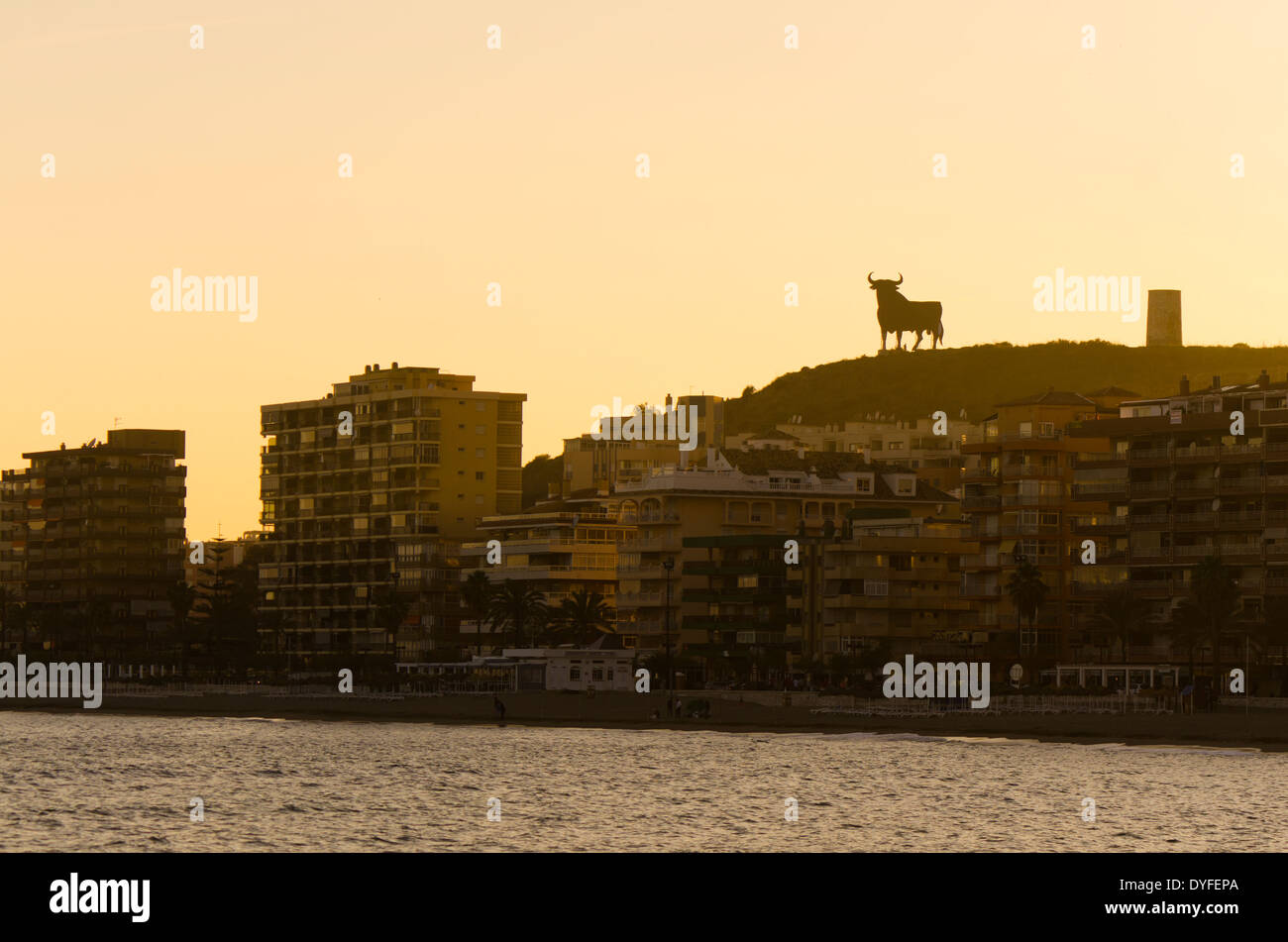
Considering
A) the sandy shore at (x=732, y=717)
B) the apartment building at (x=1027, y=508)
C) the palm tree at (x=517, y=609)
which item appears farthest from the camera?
the palm tree at (x=517, y=609)

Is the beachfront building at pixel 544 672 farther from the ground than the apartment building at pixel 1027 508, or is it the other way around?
the apartment building at pixel 1027 508

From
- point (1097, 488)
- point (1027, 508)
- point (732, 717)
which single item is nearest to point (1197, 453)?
point (1097, 488)

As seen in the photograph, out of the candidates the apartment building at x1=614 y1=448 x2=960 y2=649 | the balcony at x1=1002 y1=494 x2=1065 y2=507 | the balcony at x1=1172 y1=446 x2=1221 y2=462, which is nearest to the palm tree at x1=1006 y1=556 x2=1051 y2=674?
the balcony at x1=1002 y1=494 x2=1065 y2=507

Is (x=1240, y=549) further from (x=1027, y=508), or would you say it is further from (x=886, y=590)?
(x=886, y=590)

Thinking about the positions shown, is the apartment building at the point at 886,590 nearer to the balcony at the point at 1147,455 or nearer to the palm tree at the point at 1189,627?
the balcony at the point at 1147,455

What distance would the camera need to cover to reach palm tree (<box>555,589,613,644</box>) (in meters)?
189

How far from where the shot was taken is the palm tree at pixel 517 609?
625 ft

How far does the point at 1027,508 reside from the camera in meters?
169

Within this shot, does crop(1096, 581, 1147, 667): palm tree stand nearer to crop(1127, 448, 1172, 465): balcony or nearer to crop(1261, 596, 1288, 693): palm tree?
crop(1261, 596, 1288, 693): palm tree

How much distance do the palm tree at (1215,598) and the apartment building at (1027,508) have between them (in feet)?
104

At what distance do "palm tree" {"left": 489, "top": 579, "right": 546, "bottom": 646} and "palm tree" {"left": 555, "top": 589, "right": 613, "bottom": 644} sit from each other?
207cm


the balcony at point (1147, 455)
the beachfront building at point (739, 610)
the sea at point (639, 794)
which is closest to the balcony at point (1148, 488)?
the balcony at point (1147, 455)
